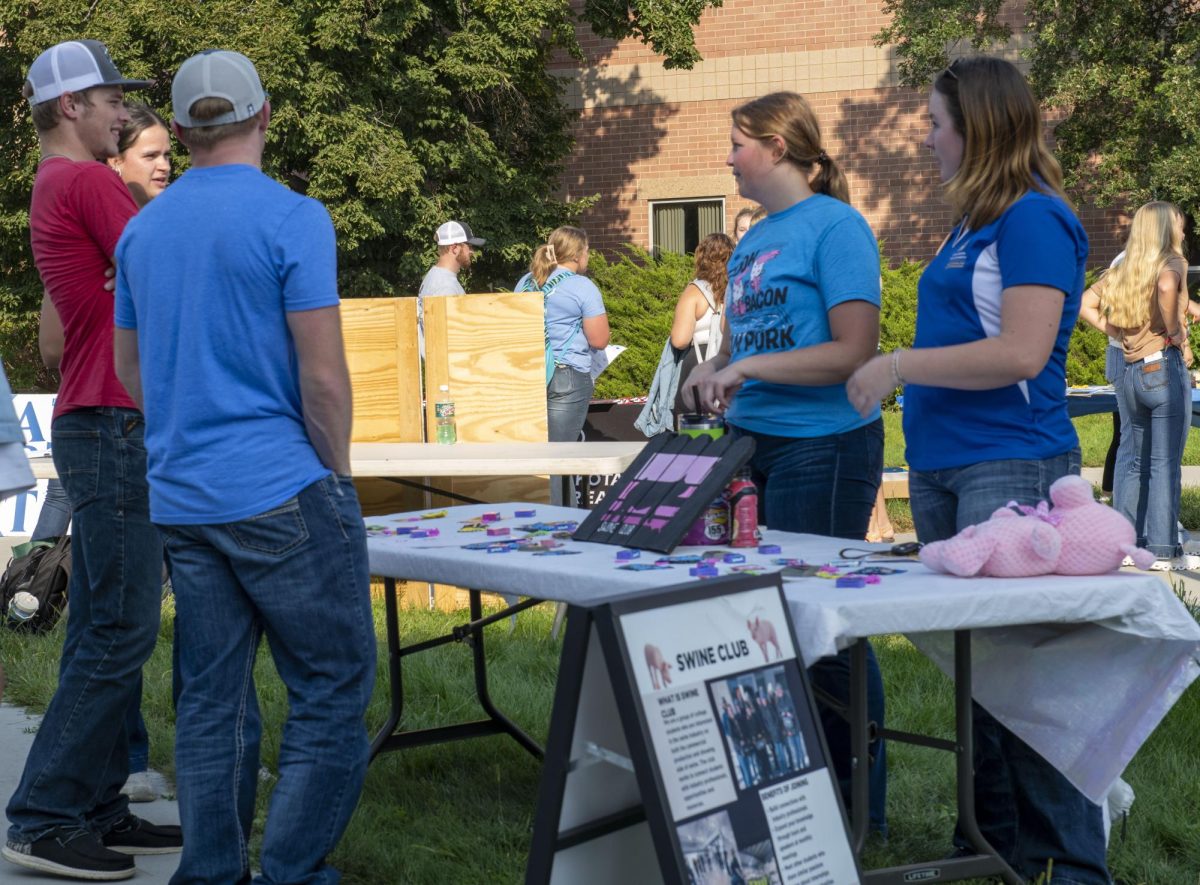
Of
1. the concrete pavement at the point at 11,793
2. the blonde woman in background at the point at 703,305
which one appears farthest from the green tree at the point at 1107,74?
the concrete pavement at the point at 11,793

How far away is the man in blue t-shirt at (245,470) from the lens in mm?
3016

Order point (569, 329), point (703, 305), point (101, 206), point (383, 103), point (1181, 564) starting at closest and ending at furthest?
point (101, 206), point (1181, 564), point (703, 305), point (569, 329), point (383, 103)

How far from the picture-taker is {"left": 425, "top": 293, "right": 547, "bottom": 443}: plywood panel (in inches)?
299

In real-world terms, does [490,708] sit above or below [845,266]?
below

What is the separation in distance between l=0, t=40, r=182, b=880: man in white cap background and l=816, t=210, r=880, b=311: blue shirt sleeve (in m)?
1.73

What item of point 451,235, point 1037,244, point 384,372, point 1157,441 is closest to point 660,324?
point 451,235

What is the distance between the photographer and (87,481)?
3.72 m

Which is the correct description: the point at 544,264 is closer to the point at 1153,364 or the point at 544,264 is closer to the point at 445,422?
Result: the point at 445,422

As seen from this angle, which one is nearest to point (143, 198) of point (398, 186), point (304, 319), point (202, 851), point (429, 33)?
point (304, 319)

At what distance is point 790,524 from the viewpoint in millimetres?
3846

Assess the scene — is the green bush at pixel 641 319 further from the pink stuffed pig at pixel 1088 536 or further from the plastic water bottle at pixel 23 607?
the pink stuffed pig at pixel 1088 536

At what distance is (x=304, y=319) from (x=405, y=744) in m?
2.07

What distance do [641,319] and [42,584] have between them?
13338 mm

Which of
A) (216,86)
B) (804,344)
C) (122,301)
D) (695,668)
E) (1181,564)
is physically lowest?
(1181,564)
